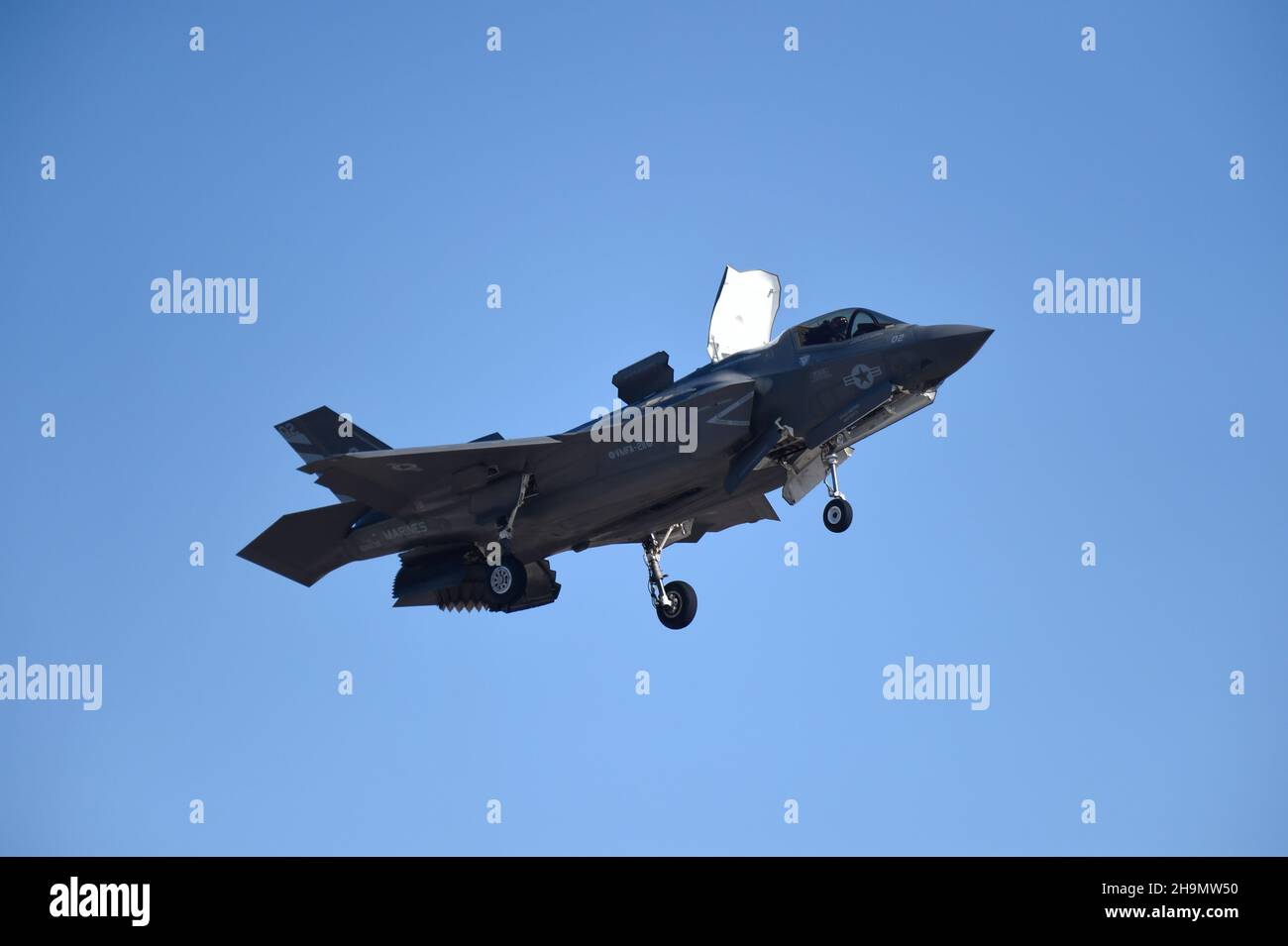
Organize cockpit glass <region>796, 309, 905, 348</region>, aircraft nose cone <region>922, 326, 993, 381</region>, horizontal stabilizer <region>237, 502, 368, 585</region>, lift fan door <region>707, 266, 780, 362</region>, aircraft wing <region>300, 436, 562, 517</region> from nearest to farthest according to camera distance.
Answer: aircraft nose cone <region>922, 326, 993, 381</region>, cockpit glass <region>796, 309, 905, 348</region>, aircraft wing <region>300, 436, 562, 517</region>, lift fan door <region>707, 266, 780, 362</region>, horizontal stabilizer <region>237, 502, 368, 585</region>

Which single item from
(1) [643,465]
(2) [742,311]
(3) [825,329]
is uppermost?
(2) [742,311]

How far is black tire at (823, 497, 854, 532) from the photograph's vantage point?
87.7 feet

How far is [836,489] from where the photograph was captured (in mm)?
27109

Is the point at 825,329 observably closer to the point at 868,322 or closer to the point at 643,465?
the point at 868,322

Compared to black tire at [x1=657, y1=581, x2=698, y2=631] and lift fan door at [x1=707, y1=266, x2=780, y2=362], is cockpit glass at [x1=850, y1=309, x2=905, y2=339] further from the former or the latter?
black tire at [x1=657, y1=581, x2=698, y2=631]

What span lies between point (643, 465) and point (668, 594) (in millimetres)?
4809

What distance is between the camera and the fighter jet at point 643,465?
2681cm

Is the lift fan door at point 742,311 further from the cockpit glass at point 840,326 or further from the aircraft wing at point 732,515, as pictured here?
the aircraft wing at point 732,515

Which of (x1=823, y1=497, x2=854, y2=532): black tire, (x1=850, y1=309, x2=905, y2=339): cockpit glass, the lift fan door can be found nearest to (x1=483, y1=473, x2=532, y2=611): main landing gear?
the lift fan door

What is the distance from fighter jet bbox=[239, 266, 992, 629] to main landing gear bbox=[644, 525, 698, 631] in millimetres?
86

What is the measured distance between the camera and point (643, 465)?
27453mm

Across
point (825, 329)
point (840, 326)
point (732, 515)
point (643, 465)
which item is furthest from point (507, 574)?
point (840, 326)
